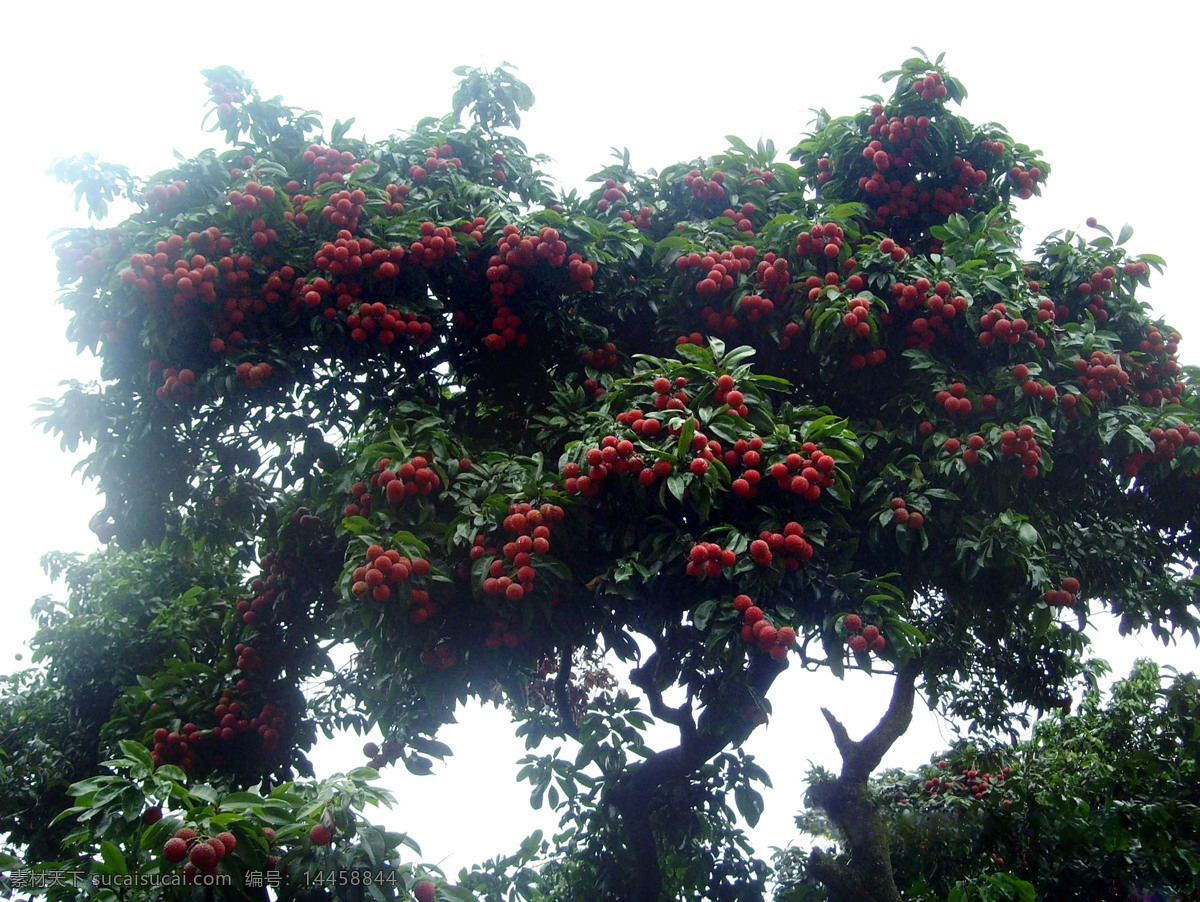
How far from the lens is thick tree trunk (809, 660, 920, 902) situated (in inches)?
198

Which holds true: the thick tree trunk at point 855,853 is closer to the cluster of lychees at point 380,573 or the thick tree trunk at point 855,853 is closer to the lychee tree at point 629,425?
the lychee tree at point 629,425

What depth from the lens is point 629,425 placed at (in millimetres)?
3805

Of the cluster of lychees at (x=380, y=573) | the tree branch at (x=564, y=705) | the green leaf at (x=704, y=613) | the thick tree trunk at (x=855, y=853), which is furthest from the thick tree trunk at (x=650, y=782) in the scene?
the cluster of lychees at (x=380, y=573)

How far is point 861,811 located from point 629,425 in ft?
9.59

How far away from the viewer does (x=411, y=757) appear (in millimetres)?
4312

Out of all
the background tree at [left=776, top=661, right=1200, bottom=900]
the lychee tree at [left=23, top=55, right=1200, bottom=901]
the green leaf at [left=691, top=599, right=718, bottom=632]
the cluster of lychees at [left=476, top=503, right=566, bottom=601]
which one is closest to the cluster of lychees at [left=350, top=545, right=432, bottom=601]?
the lychee tree at [left=23, top=55, right=1200, bottom=901]

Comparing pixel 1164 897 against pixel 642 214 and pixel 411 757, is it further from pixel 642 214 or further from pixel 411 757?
pixel 642 214

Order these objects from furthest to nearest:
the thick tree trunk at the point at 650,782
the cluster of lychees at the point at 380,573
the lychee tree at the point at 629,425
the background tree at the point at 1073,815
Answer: the thick tree trunk at the point at 650,782, the background tree at the point at 1073,815, the lychee tree at the point at 629,425, the cluster of lychees at the point at 380,573

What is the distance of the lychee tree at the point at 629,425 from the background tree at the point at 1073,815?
0.48 meters

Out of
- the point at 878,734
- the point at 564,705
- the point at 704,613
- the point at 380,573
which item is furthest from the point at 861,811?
the point at 380,573

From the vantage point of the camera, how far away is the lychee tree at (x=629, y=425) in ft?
12.2

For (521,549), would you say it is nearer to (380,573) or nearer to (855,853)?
(380,573)

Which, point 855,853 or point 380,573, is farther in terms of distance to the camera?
point 855,853

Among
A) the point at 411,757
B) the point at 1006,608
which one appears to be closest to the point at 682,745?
the point at 411,757
